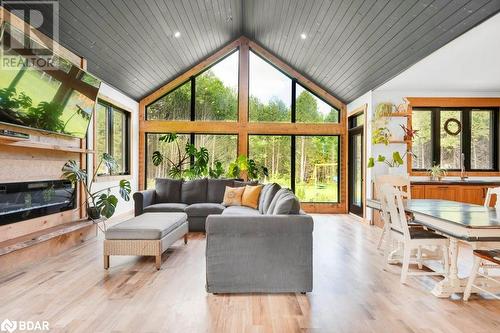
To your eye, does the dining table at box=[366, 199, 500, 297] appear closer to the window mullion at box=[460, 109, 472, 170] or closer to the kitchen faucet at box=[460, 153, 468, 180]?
the kitchen faucet at box=[460, 153, 468, 180]

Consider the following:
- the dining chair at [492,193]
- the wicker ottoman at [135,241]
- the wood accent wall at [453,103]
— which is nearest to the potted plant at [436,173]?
the wood accent wall at [453,103]

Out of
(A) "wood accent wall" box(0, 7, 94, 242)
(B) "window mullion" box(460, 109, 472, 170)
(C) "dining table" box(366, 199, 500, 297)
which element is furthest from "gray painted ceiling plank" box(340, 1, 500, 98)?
(A) "wood accent wall" box(0, 7, 94, 242)

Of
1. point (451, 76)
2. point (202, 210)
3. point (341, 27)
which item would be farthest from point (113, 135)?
point (451, 76)

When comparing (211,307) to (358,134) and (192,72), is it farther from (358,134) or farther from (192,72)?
(192,72)

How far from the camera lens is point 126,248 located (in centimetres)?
382

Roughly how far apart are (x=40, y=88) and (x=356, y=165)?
6701 millimetres

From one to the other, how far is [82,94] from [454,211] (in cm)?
505

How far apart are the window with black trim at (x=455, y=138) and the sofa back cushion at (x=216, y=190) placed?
12.9ft

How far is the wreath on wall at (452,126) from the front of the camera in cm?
716

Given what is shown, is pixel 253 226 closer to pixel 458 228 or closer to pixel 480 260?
pixel 458 228

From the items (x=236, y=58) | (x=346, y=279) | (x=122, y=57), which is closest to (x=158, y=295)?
(x=346, y=279)

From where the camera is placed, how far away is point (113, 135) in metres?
7.50

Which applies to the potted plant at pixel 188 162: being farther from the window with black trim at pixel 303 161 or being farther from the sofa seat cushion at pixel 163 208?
the sofa seat cushion at pixel 163 208

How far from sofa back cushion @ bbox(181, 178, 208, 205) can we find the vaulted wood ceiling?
257cm
